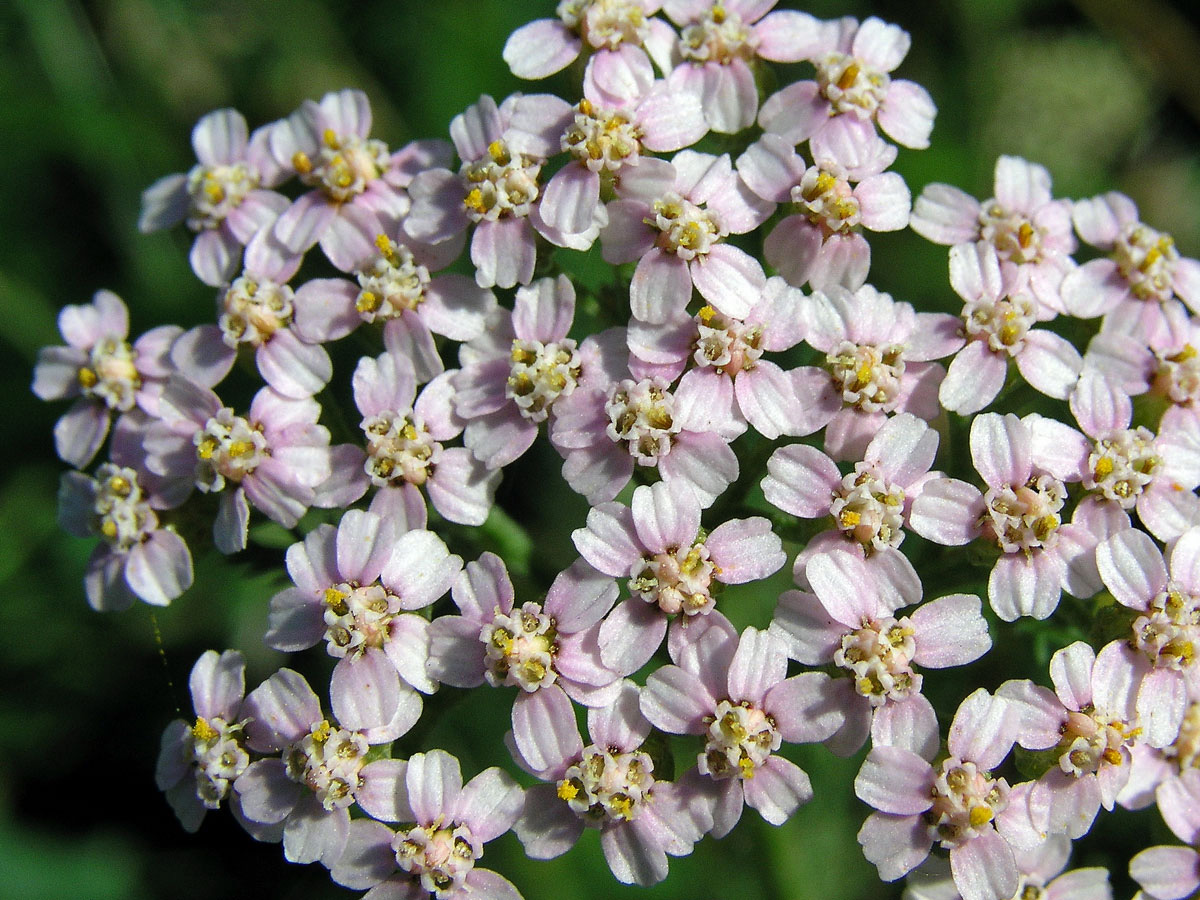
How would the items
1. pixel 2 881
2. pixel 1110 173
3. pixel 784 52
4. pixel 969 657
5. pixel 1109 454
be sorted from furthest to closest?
1. pixel 1110 173
2. pixel 2 881
3. pixel 784 52
4. pixel 1109 454
5. pixel 969 657

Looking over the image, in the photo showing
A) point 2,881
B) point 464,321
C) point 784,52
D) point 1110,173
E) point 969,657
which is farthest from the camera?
point 1110,173

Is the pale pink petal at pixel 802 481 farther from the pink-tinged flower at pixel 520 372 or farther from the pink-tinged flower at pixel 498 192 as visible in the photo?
the pink-tinged flower at pixel 498 192

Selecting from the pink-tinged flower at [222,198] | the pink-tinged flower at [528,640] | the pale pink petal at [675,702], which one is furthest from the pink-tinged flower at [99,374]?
the pale pink petal at [675,702]

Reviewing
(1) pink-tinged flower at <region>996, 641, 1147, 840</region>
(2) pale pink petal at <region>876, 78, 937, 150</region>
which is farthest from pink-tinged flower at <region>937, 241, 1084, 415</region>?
(1) pink-tinged flower at <region>996, 641, 1147, 840</region>

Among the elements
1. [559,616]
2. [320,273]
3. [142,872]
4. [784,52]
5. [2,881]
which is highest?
[784,52]

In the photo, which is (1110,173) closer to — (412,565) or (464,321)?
(464,321)

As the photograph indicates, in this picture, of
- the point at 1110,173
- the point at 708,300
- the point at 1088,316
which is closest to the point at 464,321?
the point at 708,300
